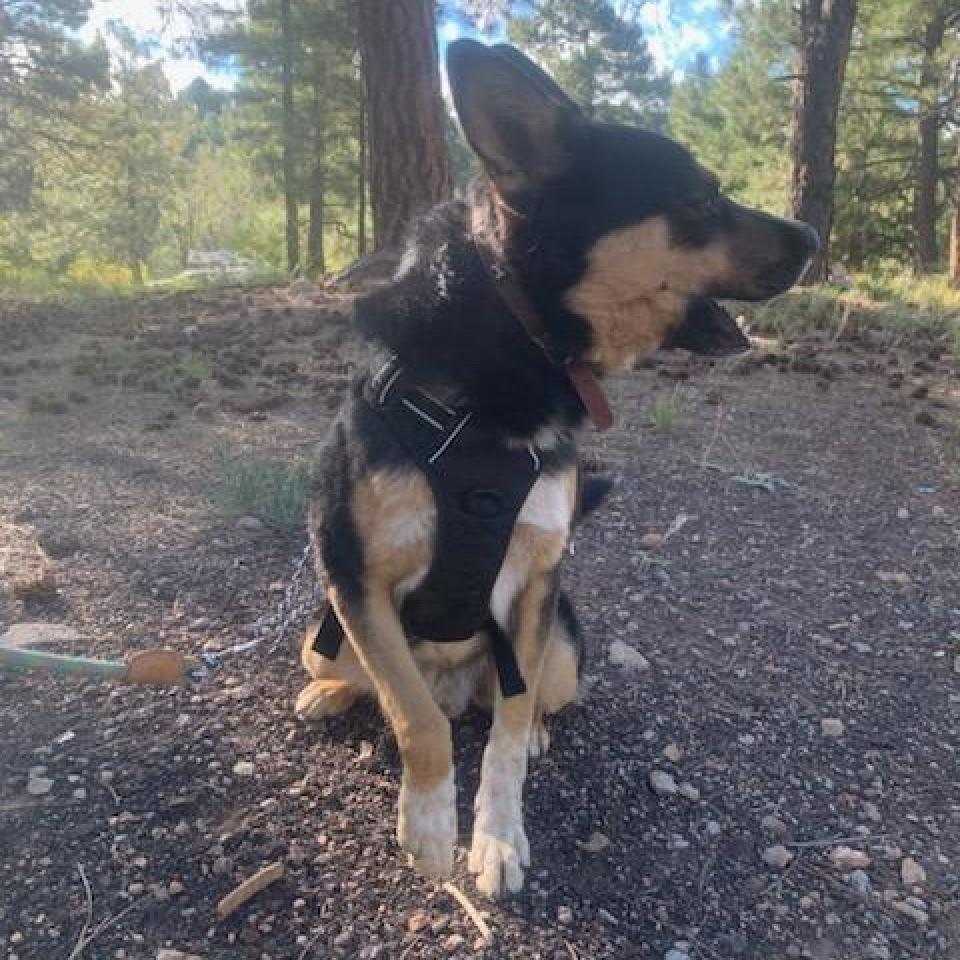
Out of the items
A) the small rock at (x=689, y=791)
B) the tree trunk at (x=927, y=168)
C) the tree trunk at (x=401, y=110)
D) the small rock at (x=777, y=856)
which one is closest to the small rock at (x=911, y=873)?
the small rock at (x=777, y=856)

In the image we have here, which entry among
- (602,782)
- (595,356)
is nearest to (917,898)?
(602,782)

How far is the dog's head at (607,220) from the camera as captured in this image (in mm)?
2080

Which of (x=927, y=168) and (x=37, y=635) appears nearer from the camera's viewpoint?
(x=37, y=635)

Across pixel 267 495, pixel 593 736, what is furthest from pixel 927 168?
pixel 593 736

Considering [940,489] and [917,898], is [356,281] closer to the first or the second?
[940,489]

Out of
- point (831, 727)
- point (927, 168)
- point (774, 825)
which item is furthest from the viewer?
point (927, 168)

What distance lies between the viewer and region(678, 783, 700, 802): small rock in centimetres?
245

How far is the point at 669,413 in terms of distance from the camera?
5305mm

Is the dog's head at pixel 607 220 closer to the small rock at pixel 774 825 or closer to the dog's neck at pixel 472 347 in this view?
the dog's neck at pixel 472 347

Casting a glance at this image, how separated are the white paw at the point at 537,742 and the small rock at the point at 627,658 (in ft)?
1.77

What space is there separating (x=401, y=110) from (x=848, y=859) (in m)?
7.04

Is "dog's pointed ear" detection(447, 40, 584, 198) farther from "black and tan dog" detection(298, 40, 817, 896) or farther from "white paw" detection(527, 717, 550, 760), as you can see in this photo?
"white paw" detection(527, 717, 550, 760)

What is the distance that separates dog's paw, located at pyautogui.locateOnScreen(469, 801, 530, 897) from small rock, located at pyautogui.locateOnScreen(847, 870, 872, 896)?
0.82 metres

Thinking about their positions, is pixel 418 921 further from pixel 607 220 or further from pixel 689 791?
pixel 607 220
